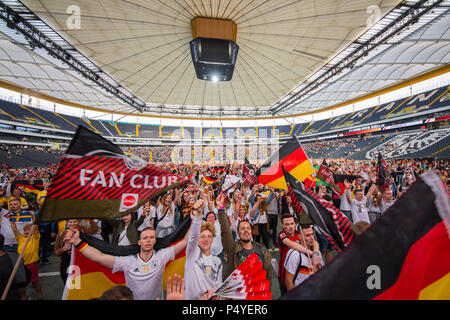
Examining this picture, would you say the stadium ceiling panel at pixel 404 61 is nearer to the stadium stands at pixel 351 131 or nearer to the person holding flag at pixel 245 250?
the stadium stands at pixel 351 131

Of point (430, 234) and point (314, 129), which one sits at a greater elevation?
point (314, 129)

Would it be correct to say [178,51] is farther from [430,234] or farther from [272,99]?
[430,234]

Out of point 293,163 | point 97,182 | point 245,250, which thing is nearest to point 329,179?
point 293,163

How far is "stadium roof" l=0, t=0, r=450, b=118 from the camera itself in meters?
10.7

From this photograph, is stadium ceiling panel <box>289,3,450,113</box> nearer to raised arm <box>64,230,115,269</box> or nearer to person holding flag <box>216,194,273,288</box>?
person holding flag <box>216,194,273,288</box>

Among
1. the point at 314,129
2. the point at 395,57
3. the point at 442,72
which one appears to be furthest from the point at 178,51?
the point at 314,129

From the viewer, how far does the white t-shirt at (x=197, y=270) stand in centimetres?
224

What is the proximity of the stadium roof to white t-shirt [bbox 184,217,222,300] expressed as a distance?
12.5 m

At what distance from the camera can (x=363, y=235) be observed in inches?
44.4

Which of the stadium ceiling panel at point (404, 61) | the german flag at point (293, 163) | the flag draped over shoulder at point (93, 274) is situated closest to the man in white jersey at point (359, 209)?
the german flag at point (293, 163)

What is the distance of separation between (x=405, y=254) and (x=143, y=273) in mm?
2578

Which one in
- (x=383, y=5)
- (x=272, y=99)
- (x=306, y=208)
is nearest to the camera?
(x=306, y=208)

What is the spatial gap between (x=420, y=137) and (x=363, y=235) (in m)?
37.0

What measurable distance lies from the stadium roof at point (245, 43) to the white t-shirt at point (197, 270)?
1249 cm
